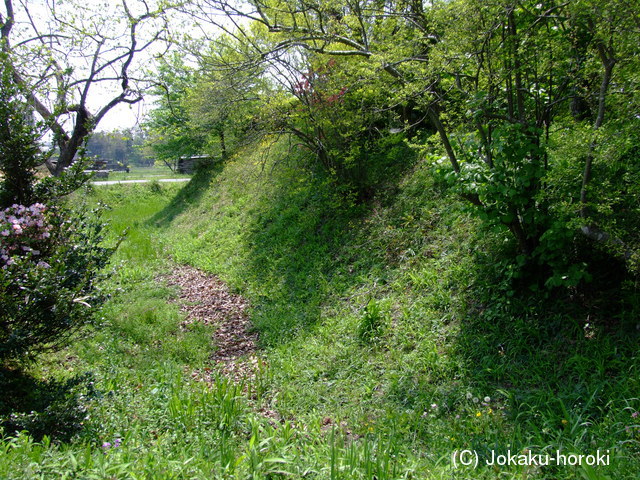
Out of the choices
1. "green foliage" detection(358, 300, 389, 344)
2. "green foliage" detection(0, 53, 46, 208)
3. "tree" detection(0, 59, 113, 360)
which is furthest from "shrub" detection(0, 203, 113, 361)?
"green foliage" detection(358, 300, 389, 344)

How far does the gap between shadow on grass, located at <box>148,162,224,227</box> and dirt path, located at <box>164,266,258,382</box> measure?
6980 millimetres

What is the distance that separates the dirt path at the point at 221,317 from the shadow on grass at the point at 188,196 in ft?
22.9

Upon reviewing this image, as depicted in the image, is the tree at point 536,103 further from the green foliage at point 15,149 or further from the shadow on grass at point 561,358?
the green foliage at point 15,149

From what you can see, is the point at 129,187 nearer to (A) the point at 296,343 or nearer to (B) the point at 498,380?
(A) the point at 296,343

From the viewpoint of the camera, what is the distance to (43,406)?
11.3 feet

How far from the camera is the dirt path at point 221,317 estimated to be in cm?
521

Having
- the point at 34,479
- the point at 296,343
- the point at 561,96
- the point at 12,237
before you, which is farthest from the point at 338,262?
the point at 34,479

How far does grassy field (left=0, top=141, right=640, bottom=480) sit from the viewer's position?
2535 mm

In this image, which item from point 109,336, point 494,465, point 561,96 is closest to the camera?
point 494,465

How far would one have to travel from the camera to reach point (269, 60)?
6.60 m

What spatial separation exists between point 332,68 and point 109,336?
594cm

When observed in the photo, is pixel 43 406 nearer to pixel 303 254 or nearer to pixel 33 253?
pixel 33 253

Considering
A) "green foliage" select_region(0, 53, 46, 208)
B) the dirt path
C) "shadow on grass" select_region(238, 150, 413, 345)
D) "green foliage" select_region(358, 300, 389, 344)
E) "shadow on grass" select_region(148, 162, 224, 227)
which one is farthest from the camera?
"shadow on grass" select_region(148, 162, 224, 227)

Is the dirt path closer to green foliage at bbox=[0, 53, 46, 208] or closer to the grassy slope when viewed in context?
the grassy slope
